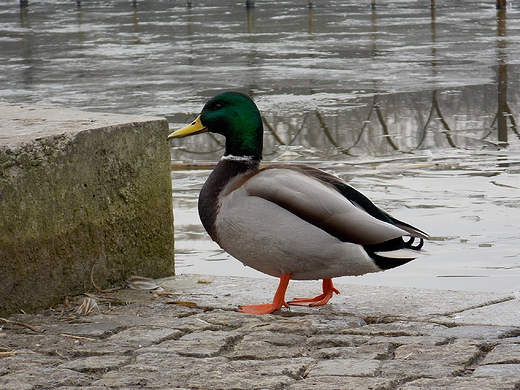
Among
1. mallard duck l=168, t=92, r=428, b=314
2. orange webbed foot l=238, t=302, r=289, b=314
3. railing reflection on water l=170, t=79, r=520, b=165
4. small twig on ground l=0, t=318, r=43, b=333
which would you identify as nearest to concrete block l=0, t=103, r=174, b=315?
small twig on ground l=0, t=318, r=43, b=333

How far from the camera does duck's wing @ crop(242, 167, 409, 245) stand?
13.6 feet

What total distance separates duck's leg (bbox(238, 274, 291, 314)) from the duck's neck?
347 millimetres

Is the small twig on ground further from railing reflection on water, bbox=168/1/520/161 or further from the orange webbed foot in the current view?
railing reflection on water, bbox=168/1/520/161

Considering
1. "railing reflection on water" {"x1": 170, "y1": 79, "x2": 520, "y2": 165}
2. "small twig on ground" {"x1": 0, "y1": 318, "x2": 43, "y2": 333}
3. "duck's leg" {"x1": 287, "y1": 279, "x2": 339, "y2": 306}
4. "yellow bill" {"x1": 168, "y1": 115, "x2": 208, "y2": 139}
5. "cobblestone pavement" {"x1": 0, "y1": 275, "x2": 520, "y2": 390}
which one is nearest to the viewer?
"cobblestone pavement" {"x1": 0, "y1": 275, "x2": 520, "y2": 390}

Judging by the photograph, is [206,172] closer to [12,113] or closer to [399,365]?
[12,113]

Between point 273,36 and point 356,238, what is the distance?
1487cm

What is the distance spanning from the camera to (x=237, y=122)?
182 inches

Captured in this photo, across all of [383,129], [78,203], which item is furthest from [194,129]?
[383,129]

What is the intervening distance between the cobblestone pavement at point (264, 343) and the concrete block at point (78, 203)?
17cm

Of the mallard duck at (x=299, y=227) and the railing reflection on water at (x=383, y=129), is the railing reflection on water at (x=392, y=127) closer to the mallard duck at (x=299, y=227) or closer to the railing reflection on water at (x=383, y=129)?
the railing reflection on water at (x=383, y=129)

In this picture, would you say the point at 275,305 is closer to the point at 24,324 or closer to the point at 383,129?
the point at 24,324

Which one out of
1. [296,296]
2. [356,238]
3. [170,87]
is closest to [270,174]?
[356,238]

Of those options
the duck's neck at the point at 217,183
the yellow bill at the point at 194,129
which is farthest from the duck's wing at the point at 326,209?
the yellow bill at the point at 194,129

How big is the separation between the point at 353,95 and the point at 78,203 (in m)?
7.05
